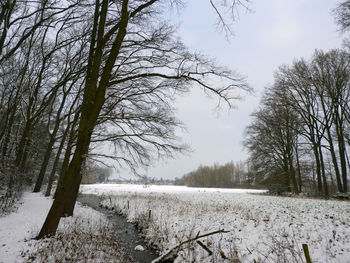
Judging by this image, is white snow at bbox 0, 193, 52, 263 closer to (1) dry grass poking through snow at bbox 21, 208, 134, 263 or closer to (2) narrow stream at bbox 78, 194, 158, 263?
(1) dry grass poking through snow at bbox 21, 208, 134, 263

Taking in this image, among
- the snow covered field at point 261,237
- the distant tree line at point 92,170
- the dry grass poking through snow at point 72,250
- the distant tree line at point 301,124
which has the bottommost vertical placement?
the dry grass poking through snow at point 72,250

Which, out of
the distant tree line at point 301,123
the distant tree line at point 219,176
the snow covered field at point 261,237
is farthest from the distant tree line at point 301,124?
the distant tree line at point 219,176

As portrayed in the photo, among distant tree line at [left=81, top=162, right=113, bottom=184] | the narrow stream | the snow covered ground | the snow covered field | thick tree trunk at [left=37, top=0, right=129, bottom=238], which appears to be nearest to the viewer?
the snow covered ground

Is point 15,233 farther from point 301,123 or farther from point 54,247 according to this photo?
point 301,123

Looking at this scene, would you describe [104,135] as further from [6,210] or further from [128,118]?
[6,210]

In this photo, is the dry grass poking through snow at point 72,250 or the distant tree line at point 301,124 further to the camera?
the distant tree line at point 301,124

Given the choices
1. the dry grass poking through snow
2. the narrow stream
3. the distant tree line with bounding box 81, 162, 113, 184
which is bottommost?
the narrow stream

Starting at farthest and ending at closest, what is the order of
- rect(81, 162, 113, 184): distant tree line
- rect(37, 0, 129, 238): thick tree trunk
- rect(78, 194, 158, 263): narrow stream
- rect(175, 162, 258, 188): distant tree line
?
rect(175, 162, 258, 188): distant tree line < rect(81, 162, 113, 184): distant tree line < rect(78, 194, 158, 263): narrow stream < rect(37, 0, 129, 238): thick tree trunk

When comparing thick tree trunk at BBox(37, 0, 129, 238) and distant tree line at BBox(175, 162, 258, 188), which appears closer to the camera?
thick tree trunk at BBox(37, 0, 129, 238)

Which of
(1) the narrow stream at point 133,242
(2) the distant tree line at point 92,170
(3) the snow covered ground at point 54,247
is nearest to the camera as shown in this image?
(3) the snow covered ground at point 54,247

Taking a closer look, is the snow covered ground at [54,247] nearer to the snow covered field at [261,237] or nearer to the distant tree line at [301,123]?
the snow covered field at [261,237]

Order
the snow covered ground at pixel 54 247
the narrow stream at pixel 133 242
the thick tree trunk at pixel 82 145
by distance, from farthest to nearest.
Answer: the narrow stream at pixel 133 242 → the thick tree trunk at pixel 82 145 → the snow covered ground at pixel 54 247

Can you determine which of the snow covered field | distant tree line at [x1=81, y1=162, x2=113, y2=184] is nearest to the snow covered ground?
the snow covered field

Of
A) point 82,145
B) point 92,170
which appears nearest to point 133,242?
point 82,145
